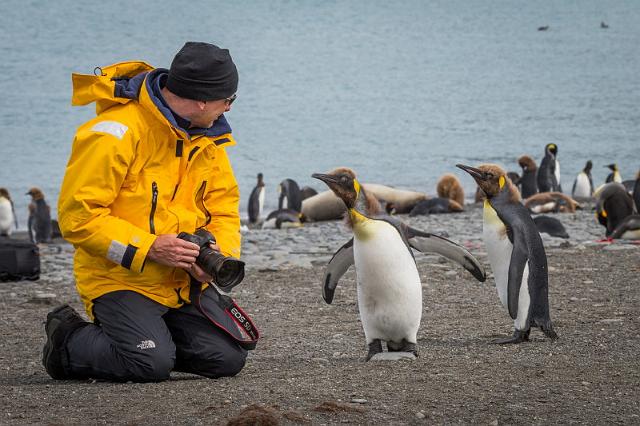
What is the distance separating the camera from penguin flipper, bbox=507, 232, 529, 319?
4590 millimetres

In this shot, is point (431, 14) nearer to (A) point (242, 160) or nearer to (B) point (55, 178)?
(A) point (242, 160)

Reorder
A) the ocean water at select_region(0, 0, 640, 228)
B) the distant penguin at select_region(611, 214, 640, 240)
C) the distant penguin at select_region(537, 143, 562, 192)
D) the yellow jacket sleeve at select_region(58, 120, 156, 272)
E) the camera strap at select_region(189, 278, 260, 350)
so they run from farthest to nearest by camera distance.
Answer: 1. the ocean water at select_region(0, 0, 640, 228)
2. the distant penguin at select_region(537, 143, 562, 192)
3. the distant penguin at select_region(611, 214, 640, 240)
4. the camera strap at select_region(189, 278, 260, 350)
5. the yellow jacket sleeve at select_region(58, 120, 156, 272)

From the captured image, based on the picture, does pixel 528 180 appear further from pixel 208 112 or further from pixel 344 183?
pixel 208 112

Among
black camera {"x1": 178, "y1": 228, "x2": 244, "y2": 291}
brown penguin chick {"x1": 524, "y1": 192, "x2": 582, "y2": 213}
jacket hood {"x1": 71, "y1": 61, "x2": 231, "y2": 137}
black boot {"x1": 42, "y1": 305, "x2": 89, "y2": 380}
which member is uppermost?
jacket hood {"x1": 71, "y1": 61, "x2": 231, "y2": 137}

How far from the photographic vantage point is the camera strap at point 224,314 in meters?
3.88

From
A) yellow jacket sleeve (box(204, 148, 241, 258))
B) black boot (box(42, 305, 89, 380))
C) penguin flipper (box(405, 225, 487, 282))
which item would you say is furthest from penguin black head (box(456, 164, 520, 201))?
black boot (box(42, 305, 89, 380))

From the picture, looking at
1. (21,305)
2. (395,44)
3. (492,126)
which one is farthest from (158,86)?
(395,44)

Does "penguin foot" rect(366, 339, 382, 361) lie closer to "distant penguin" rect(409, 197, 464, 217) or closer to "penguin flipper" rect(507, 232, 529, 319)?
"penguin flipper" rect(507, 232, 529, 319)

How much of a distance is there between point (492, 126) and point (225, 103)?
34.6m

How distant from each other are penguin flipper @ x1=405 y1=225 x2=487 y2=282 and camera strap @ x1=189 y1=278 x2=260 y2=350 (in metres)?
1.01

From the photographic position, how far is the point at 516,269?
4727 millimetres

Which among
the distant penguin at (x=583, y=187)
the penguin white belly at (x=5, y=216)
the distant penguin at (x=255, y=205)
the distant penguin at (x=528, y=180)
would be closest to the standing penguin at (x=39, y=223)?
the penguin white belly at (x=5, y=216)

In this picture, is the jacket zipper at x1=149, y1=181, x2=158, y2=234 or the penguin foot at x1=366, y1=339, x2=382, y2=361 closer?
the jacket zipper at x1=149, y1=181, x2=158, y2=234

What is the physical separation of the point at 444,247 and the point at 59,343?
5.75 ft
